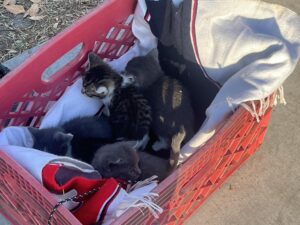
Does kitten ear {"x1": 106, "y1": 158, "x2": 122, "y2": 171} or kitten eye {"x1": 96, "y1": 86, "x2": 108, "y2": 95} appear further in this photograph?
kitten eye {"x1": 96, "y1": 86, "x2": 108, "y2": 95}

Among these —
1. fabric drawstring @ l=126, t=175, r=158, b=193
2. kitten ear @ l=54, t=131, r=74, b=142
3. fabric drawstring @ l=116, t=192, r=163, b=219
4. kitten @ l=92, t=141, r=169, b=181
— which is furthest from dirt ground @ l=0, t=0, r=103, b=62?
fabric drawstring @ l=116, t=192, r=163, b=219

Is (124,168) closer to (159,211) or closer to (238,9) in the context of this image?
(159,211)

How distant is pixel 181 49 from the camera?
78.3 inches

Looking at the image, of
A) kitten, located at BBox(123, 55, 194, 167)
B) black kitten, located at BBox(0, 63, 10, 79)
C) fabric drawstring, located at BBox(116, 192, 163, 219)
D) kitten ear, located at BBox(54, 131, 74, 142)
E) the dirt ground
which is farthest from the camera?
the dirt ground

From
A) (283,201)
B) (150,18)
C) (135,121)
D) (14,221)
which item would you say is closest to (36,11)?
(150,18)

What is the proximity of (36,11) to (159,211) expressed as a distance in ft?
5.59

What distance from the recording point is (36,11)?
276cm

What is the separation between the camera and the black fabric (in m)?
1.93

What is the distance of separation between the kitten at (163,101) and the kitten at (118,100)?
4 centimetres

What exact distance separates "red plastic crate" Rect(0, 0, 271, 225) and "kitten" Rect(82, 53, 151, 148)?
9 cm

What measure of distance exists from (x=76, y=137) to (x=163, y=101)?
35 centimetres

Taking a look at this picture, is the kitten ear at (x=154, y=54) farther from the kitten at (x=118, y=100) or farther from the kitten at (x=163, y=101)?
the kitten at (x=118, y=100)

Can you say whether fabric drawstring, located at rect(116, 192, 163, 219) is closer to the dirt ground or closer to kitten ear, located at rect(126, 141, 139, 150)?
kitten ear, located at rect(126, 141, 139, 150)

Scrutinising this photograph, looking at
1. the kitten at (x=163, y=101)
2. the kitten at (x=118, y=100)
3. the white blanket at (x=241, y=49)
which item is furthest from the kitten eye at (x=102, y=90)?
the white blanket at (x=241, y=49)
